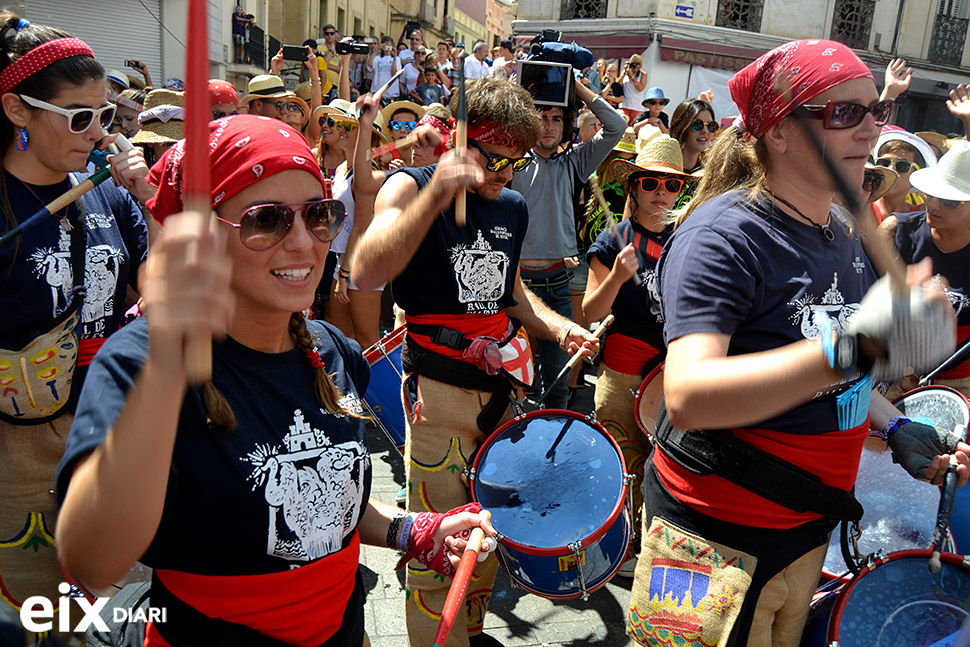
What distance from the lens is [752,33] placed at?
23.0 meters

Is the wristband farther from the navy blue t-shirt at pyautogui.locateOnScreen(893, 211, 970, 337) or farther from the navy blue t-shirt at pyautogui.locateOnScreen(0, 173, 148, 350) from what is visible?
the navy blue t-shirt at pyautogui.locateOnScreen(0, 173, 148, 350)

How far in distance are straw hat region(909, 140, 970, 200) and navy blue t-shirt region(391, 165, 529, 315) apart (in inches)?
88.7

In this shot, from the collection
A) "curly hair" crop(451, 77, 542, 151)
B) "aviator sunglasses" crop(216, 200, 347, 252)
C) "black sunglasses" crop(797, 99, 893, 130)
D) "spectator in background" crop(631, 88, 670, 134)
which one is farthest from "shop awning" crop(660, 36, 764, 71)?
"aviator sunglasses" crop(216, 200, 347, 252)

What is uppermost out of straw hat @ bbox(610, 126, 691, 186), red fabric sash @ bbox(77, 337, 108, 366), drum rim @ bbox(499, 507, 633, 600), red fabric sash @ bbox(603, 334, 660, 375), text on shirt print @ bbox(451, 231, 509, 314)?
straw hat @ bbox(610, 126, 691, 186)

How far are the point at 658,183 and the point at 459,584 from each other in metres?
2.64

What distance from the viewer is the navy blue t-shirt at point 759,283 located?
170 centimetres

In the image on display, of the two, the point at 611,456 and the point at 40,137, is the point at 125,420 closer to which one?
the point at 40,137

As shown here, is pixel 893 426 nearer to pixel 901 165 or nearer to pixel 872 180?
pixel 872 180

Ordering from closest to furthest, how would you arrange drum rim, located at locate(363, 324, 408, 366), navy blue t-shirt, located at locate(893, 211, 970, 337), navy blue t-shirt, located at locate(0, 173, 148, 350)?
navy blue t-shirt, located at locate(0, 173, 148, 350) < navy blue t-shirt, located at locate(893, 211, 970, 337) < drum rim, located at locate(363, 324, 408, 366)

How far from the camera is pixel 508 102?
2834 mm

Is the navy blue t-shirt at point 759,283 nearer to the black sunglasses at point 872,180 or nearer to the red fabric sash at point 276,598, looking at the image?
the red fabric sash at point 276,598

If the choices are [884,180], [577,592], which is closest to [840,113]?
[577,592]

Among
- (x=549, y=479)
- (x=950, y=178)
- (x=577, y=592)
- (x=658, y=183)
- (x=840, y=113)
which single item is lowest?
(x=577, y=592)

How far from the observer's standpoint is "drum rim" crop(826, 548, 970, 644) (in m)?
1.90
